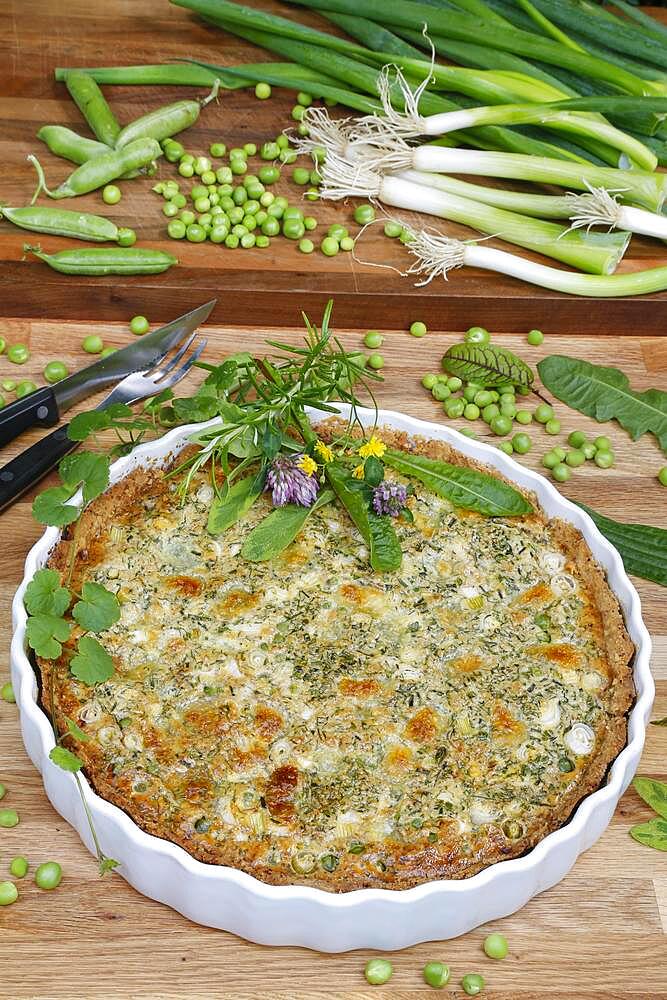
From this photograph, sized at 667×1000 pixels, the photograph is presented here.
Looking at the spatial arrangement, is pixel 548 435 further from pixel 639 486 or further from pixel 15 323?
pixel 15 323

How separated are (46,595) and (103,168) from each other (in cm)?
211

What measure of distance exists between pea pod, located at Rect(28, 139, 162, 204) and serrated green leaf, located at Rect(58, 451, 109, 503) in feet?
A: 5.31

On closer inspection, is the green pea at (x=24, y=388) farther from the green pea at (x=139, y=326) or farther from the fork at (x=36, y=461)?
the green pea at (x=139, y=326)

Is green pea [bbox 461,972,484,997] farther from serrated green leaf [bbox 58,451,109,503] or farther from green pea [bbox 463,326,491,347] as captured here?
green pea [bbox 463,326,491,347]

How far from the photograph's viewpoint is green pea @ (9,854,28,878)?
2.71m

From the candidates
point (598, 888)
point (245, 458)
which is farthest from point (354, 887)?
point (245, 458)

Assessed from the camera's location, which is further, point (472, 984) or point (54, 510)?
point (54, 510)

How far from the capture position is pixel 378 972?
2.58 metres

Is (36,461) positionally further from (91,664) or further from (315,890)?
(315,890)

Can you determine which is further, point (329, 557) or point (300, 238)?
point (300, 238)

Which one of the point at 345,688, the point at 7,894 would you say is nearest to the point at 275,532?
the point at 345,688

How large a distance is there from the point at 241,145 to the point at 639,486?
2.13m

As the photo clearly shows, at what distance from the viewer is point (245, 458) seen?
3.21 m

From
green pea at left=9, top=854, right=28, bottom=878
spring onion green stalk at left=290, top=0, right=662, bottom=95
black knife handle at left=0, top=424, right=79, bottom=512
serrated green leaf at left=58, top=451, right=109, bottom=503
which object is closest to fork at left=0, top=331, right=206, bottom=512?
black knife handle at left=0, top=424, right=79, bottom=512
